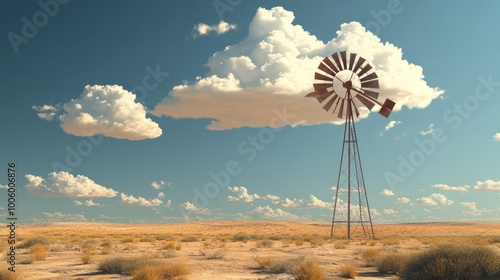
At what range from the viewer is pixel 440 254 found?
14.5 meters

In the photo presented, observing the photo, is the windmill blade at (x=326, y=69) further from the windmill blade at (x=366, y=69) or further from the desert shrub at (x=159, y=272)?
the desert shrub at (x=159, y=272)

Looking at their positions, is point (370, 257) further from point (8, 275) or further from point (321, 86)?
point (321, 86)

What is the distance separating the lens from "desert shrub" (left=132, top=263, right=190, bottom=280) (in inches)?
630

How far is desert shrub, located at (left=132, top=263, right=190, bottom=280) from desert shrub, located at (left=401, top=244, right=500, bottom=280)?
8.31 meters

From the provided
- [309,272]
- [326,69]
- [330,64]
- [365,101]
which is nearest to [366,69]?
[365,101]

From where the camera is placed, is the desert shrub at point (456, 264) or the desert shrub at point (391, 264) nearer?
the desert shrub at point (456, 264)

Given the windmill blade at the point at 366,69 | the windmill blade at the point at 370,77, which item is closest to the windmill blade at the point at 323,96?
the windmill blade at the point at 370,77

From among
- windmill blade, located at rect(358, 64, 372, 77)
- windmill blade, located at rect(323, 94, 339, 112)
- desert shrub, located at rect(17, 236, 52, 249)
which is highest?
windmill blade, located at rect(358, 64, 372, 77)

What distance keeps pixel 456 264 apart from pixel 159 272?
398 inches

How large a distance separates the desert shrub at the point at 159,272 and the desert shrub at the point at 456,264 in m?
8.31

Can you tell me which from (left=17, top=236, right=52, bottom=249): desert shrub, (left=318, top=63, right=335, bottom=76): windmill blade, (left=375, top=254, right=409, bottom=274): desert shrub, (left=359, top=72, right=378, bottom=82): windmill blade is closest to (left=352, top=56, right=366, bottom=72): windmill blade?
(left=359, top=72, right=378, bottom=82): windmill blade

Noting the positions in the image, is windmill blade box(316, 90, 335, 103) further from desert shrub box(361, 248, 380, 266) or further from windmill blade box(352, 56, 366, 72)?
desert shrub box(361, 248, 380, 266)

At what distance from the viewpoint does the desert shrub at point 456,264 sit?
13.4 m

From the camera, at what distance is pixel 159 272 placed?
16.6 m
